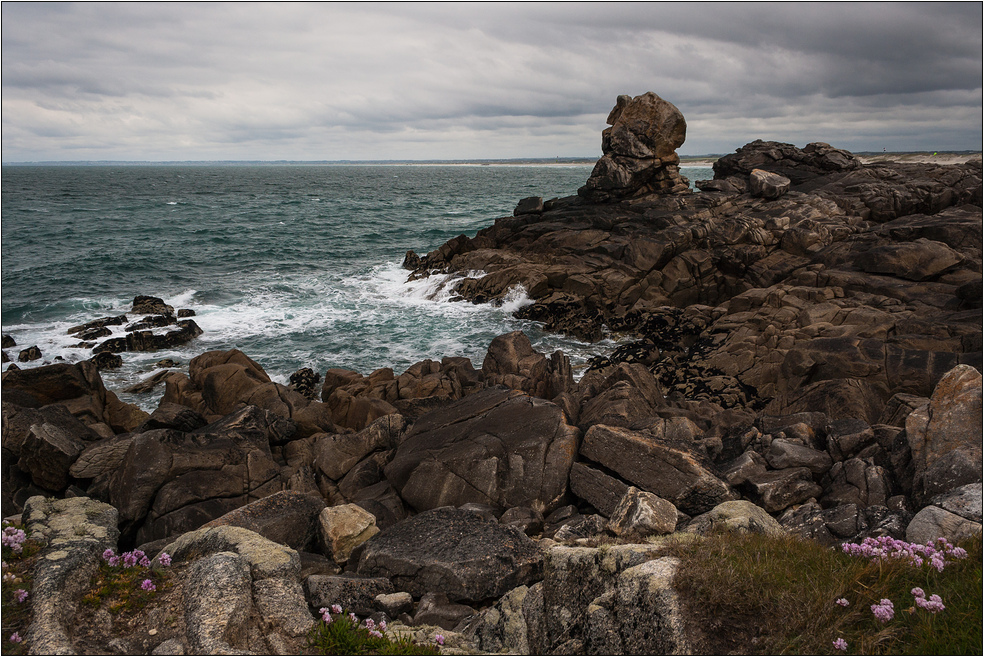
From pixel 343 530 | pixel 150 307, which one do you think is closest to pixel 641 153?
pixel 150 307

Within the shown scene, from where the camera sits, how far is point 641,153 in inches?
1670

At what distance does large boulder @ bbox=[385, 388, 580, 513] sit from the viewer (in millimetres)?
10367

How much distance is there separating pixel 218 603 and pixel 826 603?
5.58 m

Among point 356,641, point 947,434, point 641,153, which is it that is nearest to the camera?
point 356,641

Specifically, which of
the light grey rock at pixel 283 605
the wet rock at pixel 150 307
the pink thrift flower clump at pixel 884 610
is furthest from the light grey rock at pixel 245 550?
the wet rock at pixel 150 307

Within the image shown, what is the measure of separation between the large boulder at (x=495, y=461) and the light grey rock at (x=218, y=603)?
443 cm

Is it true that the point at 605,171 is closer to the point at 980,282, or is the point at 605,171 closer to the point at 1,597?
the point at 980,282

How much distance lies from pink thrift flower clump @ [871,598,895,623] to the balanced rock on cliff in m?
39.3

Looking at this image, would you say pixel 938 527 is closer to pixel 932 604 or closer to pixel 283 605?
pixel 932 604

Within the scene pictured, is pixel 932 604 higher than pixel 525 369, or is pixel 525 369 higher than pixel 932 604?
pixel 932 604

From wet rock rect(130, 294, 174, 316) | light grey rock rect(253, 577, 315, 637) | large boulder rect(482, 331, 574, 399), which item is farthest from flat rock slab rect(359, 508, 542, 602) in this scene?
wet rock rect(130, 294, 174, 316)

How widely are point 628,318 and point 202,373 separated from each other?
18.8m

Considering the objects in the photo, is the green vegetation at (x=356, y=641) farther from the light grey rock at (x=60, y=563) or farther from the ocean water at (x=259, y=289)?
the ocean water at (x=259, y=289)

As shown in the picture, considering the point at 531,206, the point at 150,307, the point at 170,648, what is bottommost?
the point at 150,307
